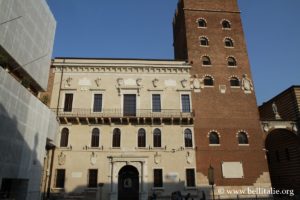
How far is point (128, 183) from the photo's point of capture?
955 inches

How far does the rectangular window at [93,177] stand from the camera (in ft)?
76.9

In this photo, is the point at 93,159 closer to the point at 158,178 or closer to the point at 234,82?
the point at 158,178

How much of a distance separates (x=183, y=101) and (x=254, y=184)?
33.9 feet

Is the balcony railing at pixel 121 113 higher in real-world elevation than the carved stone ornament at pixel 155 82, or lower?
lower

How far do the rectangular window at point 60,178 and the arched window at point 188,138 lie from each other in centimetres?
1167

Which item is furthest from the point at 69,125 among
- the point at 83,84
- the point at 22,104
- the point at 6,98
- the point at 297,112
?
the point at 297,112

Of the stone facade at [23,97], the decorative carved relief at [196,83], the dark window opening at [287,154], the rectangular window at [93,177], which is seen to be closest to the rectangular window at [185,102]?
the decorative carved relief at [196,83]

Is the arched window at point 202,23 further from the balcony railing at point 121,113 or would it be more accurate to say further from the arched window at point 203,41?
the balcony railing at point 121,113

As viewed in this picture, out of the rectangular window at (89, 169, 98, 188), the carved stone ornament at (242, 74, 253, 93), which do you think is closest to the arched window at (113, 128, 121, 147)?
the rectangular window at (89, 169, 98, 188)

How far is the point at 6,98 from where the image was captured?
581 inches

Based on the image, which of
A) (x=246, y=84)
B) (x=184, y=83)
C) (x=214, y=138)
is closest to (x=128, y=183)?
(x=214, y=138)

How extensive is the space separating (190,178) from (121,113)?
29.4 feet

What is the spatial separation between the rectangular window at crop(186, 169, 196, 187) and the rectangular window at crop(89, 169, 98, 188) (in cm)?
837

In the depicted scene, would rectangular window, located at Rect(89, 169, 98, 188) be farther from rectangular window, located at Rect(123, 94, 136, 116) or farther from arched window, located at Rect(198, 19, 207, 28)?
arched window, located at Rect(198, 19, 207, 28)
